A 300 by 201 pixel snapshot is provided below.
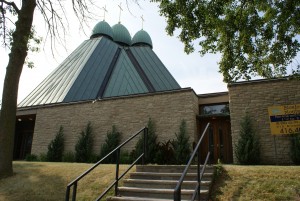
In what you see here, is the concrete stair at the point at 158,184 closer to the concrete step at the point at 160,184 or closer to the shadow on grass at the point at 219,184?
the concrete step at the point at 160,184

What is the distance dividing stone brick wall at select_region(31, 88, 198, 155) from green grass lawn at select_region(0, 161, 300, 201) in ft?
17.5

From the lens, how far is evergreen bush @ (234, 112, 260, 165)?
11086 mm

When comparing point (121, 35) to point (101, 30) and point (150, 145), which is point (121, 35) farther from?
point (150, 145)

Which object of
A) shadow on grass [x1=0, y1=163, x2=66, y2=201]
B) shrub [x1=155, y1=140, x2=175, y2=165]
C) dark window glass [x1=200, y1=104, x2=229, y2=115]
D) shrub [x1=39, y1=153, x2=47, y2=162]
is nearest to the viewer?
shadow on grass [x1=0, y1=163, x2=66, y2=201]

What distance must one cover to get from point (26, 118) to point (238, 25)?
16348mm

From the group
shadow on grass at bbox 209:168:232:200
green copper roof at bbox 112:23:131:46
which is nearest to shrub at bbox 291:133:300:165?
shadow on grass at bbox 209:168:232:200

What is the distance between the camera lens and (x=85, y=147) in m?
15.0

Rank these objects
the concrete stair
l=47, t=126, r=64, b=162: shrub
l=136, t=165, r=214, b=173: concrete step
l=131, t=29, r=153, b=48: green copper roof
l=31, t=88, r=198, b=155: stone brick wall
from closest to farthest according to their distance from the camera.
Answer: the concrete stair
l=136, t=165, r=214, b=173: concrete step
l=31, t=88, r=198, b=155: stone brick wall
l=47, t=126, r=64, b=162: shrub
l=131, t=29, r=153, b=48: green copper roof

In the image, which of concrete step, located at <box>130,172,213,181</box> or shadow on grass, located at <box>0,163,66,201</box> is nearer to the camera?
concrete step, located at <box>130,172,213,181</box>

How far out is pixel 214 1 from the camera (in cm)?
924

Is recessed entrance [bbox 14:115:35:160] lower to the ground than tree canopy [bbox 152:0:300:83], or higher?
lower

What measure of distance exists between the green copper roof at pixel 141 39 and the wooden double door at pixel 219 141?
21585 millimetres

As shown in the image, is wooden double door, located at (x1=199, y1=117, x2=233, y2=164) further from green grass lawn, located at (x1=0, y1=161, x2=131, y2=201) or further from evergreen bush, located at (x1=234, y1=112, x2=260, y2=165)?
green grass lawn, located at (x1=0, y1=161, x2=131, y2=201)

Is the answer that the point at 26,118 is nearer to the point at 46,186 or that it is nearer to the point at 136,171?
the point at 46,186
